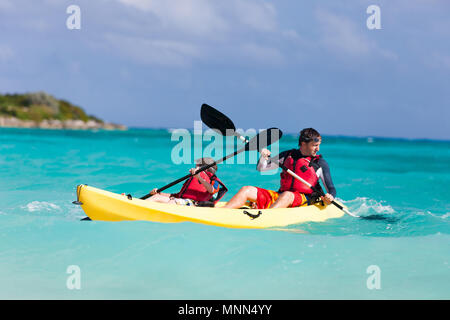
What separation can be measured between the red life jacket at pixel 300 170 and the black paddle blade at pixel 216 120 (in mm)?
903

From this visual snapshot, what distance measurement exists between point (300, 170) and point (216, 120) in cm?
137

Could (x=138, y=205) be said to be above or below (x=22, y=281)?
above

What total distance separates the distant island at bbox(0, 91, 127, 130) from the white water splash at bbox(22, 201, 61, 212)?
66.8 metres

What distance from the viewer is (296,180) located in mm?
5746

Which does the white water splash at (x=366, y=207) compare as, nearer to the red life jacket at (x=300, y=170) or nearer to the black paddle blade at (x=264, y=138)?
the red life jacket at (x=300, y=170)

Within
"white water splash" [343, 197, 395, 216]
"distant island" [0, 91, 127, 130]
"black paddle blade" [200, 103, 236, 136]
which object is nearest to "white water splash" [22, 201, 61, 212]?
"black paddle blade" [200, 103, 236, 136]

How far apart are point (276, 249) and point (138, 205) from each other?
5.24ft

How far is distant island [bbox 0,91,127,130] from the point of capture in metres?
70.6

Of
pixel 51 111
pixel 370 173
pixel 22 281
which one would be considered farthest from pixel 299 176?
pixel 51 111

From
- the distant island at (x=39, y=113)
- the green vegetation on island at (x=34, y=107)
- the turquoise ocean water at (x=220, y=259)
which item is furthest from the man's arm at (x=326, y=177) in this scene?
the green vegetation on island at (x=34, y=107)

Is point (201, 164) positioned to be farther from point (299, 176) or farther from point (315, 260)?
point (315, 260)

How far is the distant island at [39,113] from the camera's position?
70.6m

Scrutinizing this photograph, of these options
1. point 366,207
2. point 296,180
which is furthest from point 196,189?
point 366,207

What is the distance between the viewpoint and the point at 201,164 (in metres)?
5.79
